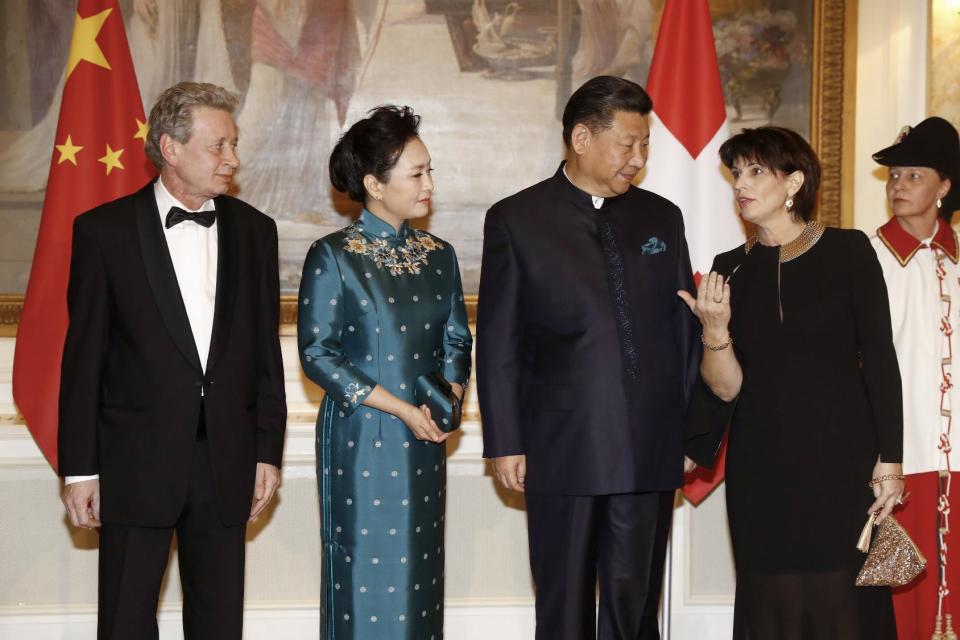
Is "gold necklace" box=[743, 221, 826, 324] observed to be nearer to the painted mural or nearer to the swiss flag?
the swiss flag

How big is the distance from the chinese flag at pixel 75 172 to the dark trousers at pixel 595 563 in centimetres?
196

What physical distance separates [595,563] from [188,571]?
1.15 meters

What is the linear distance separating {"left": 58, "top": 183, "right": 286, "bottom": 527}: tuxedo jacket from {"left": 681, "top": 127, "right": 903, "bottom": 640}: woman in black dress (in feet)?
4.47

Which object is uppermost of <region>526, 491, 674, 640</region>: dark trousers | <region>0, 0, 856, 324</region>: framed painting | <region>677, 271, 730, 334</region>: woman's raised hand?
<region>0, 0, 856, 324</region>: framed painting

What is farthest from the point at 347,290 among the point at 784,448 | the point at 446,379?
the point at 784,448

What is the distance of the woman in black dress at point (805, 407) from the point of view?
2814 mm

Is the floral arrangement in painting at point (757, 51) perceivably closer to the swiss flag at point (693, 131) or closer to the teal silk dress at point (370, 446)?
the swiss flag at point (693, 131)

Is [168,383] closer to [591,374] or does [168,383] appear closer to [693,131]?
[591,374]

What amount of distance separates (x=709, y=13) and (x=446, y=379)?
2069 millimetres

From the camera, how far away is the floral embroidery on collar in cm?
292

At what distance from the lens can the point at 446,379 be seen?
9.76 ft

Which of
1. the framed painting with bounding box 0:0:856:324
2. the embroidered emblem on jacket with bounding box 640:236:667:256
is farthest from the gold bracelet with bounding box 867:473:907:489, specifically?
Result: the framed painting with bounding box 0:0:856:324

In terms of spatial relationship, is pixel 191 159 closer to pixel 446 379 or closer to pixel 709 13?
pixel 446 379

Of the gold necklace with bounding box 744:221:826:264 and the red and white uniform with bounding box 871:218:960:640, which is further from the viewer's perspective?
the red and white uniform with bounding box 871:218:960:640
